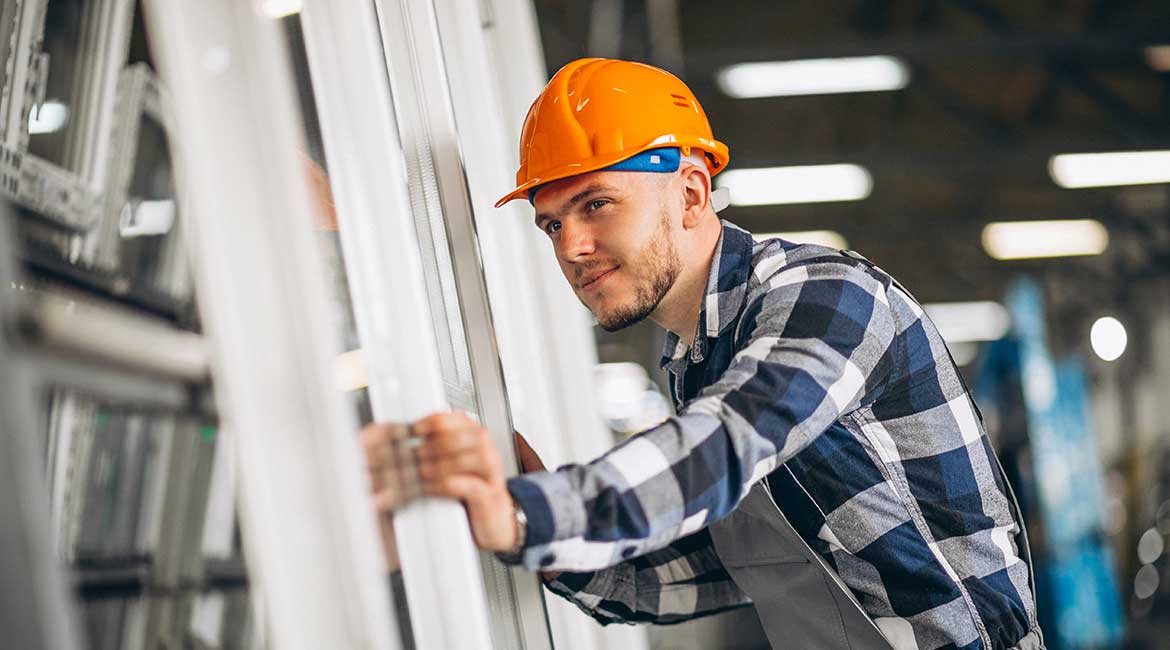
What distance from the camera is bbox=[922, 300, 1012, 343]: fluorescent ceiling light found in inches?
570

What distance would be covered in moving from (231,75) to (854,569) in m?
1.18

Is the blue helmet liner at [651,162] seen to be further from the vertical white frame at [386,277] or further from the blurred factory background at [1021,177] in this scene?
the blurred factory background at [1021,177]

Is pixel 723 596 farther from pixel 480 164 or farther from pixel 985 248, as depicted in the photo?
pixel 985 248

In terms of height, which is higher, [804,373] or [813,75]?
[813,75]

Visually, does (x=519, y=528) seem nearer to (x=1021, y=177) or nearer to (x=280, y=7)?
(x=280, y=7)

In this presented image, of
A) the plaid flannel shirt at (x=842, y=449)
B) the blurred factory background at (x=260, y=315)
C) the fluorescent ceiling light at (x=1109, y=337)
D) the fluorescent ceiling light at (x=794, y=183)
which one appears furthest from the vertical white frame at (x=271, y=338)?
the fluorescent ceiling light at (x=1109, y=337)

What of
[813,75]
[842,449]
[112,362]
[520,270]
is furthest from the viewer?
[813,75]

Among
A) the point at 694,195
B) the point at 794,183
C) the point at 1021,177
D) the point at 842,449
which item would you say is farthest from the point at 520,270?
the point at 1021,177

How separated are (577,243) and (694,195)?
233 millimetres

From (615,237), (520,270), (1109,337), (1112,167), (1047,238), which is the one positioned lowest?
(615,237)

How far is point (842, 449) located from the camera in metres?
1.68

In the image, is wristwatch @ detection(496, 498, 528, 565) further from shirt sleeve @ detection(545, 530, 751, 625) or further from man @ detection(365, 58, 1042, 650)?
shirt sleeve @ detection(545, 530, 751, 625)

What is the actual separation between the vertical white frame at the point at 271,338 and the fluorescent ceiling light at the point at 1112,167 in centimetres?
853

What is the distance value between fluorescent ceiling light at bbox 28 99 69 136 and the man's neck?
947 millimetres
